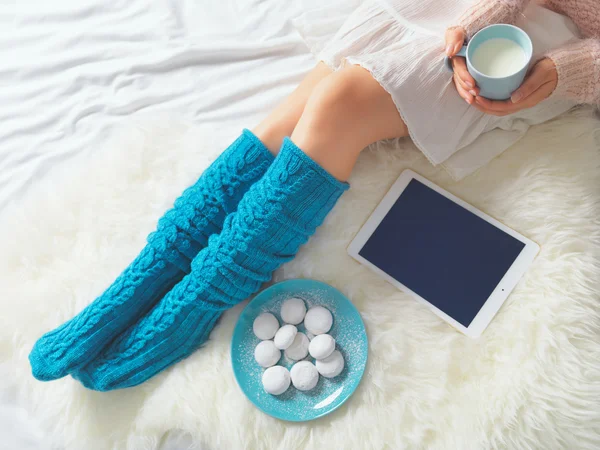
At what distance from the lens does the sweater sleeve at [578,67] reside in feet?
2.33

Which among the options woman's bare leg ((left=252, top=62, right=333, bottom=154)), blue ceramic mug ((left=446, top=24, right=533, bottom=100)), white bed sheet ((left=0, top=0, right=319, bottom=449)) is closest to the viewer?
blue ceramic mug ((left=446, top=24, right=533, bottom=100))

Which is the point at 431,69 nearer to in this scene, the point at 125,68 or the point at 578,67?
the point at 578,67

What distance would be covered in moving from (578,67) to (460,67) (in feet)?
0.58

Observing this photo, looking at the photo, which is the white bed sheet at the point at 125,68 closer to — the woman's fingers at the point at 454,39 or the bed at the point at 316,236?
the bed at the point at 316,236

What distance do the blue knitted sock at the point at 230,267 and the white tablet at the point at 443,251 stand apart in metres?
0.12

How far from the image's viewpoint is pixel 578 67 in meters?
0.71

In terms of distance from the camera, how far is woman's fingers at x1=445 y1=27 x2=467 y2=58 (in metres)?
0.70

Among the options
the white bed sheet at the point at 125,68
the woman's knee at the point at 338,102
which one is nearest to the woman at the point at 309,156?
the woman's knee at the point at 338,102

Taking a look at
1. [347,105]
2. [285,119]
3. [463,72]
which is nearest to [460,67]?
[463,72]

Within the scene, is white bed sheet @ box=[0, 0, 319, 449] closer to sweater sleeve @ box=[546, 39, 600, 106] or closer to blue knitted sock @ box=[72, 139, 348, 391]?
blue knitted sock @ box=[72, 139, 348, 391]

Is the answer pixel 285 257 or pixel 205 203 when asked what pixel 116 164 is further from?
pixel 285 257

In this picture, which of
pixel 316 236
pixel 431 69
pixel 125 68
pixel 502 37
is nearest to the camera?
pixel 502 37

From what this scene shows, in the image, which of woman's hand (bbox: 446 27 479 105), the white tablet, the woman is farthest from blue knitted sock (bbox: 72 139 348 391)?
woman's hand (bbox: 446 27 479 105)

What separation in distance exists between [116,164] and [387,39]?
1.78 ft
